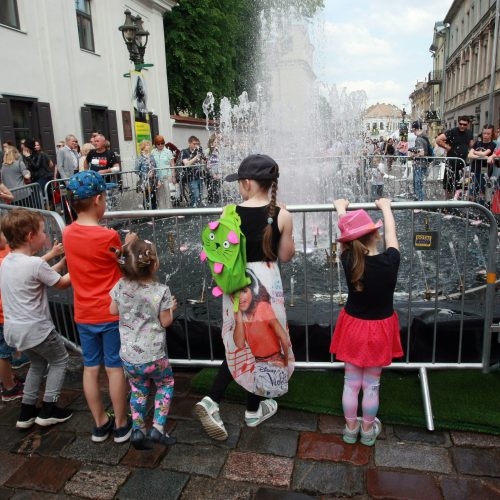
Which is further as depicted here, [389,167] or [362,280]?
[389,167]

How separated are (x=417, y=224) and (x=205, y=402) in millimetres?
5507

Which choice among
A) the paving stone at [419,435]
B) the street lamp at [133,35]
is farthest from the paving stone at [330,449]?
the street lamp at [133,35]

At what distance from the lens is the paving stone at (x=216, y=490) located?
2.44m

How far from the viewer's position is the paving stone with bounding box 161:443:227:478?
8.67ft

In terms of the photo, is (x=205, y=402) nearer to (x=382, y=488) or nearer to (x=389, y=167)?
(x=382, y=488)

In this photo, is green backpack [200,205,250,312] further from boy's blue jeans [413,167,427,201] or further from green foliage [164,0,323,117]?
green foliage [164,0,323,117]

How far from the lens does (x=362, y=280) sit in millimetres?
2598

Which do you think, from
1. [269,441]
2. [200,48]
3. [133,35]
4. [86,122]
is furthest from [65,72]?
[269,441]

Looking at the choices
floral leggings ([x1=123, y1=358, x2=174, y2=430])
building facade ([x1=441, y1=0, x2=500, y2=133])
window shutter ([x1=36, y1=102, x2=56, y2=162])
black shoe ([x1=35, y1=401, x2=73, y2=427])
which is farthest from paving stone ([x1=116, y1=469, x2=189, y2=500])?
building facade ([x1=441, y1=0, x2=500, y2=133])

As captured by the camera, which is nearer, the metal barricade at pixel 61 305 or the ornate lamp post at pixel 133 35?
the metal barricade at pixel 61 305

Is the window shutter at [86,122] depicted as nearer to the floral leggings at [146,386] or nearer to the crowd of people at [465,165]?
the crowd of people at [465,165]

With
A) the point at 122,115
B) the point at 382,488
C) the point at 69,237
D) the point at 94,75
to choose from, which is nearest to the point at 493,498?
the point at 382,488

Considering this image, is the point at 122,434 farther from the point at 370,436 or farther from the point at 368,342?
the point at 368,342

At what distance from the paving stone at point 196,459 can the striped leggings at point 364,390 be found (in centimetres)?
80
